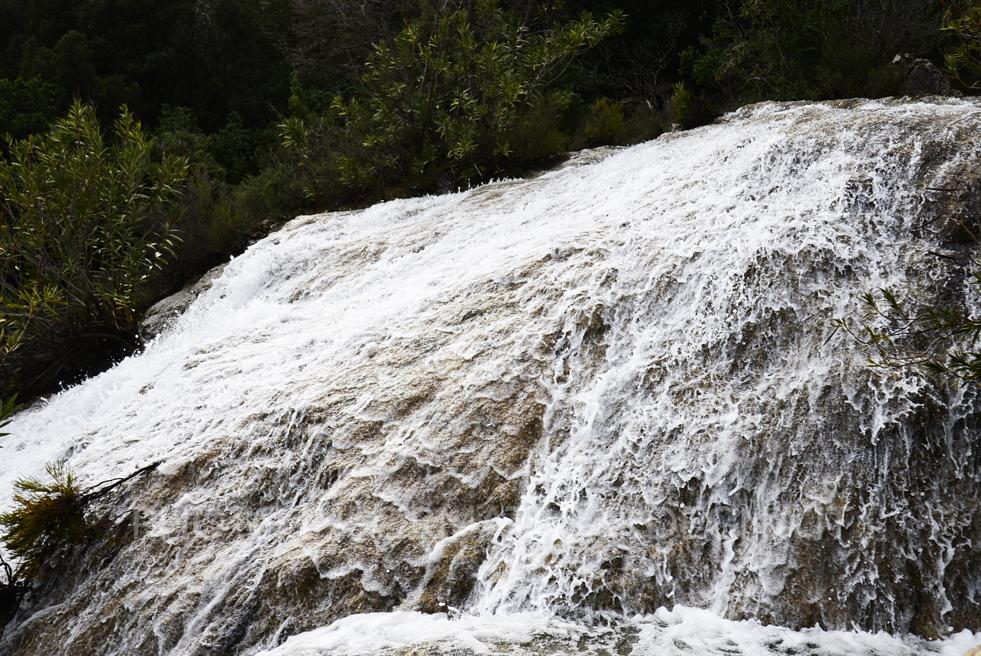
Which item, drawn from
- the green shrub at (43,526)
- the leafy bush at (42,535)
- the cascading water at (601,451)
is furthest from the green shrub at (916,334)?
the green shrub at (43,526)

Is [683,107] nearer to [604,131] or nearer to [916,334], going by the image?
[604,131]

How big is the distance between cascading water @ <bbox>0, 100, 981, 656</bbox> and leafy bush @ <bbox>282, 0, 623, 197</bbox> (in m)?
3.56

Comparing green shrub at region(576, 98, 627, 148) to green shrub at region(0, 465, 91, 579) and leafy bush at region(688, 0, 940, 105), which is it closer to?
leafy bush at region(688, 0, 940, 105)

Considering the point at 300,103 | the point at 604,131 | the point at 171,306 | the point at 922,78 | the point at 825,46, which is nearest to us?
the point at 171,306

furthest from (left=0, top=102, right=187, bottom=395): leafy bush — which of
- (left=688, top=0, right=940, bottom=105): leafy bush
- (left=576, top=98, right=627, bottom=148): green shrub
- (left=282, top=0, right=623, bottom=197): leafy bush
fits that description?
(left=688, top=0, right=940, bottom=105): leafy bush

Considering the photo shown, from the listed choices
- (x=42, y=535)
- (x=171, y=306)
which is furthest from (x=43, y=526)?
(x=171, y=306)

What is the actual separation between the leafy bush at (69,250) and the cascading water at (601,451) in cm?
144

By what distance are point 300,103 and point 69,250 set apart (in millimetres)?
5640

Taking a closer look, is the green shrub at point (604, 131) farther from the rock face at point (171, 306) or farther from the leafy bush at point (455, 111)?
the rock face at point (171, 306)

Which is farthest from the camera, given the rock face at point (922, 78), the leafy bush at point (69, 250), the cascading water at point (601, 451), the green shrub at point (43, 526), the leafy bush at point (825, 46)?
the leafy bush at point (825, 46)

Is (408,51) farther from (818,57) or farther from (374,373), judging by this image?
(374,373)

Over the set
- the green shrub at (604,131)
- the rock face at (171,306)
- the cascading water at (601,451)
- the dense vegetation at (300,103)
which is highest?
the dense vegetation at (300,103)

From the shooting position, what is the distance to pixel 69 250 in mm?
7621

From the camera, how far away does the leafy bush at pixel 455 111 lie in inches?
380
